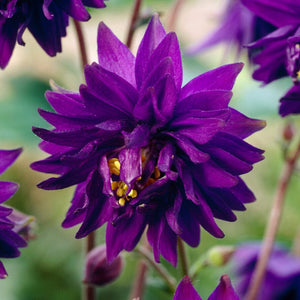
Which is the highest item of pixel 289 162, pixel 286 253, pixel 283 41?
pixel 283 41

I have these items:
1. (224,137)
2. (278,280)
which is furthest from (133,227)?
(278,280)

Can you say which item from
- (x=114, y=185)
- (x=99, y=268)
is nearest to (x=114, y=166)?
(x=114, y=185)

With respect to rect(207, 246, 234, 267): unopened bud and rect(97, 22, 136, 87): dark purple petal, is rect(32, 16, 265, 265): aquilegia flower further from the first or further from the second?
rect(207, 246, 234, 267): unopened bud

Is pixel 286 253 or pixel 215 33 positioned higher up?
pixel 215 33

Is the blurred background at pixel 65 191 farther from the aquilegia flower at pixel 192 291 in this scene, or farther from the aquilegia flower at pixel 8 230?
the aquilegia flower at pixel 192 291

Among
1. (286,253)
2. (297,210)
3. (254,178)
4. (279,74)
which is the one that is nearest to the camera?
(279,74)

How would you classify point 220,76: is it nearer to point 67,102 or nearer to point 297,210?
point 67,102

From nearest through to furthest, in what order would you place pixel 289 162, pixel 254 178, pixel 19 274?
pixel 289 162 < pixel 19 274 < pixel 254 178
